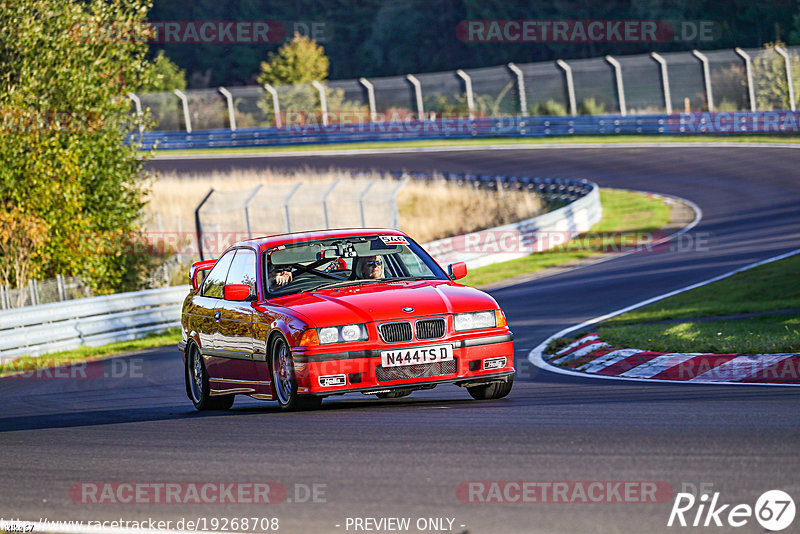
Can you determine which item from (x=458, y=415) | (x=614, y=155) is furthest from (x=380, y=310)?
(x=614, y=155)

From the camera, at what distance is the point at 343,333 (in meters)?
8.88

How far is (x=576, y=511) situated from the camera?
17.2 ft

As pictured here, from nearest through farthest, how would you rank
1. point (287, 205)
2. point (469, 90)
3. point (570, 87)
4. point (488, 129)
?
point (287, 205), point (570, 87), point (488, 129), point (469, 90)

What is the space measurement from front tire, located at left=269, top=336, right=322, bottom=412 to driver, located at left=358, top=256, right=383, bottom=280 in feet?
3.97

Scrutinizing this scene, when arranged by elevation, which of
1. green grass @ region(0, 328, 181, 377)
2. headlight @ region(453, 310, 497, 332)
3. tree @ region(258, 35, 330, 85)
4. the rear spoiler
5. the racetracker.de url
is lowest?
green grass @ region(0, 328, 181, 377)

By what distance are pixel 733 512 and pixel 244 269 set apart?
20.9 ft

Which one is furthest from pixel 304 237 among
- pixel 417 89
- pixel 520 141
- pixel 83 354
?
pixel 417 89

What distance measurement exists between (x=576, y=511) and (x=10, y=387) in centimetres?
1188

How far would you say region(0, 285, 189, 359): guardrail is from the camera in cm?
1970

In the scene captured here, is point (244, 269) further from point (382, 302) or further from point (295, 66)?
point (295, 66)

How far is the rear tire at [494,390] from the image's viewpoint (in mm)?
9586

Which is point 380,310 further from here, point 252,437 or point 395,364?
point 252,437

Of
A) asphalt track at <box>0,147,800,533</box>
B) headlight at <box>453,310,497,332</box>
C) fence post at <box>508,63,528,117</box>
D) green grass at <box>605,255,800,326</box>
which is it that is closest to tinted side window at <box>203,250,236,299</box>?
asphalt track at <box>0,147,800,533</box>

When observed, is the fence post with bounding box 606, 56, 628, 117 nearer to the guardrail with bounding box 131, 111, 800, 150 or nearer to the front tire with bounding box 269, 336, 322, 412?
the guardrail with bounding box 131, 111, 800, 150
